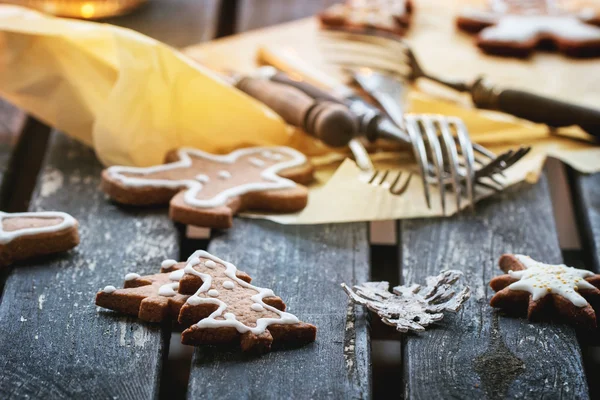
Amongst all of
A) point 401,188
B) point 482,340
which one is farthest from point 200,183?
point 482,340

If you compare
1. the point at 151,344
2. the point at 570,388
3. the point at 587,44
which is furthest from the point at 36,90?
the point at 587,44

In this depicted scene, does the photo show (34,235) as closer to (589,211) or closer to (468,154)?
(468,154)

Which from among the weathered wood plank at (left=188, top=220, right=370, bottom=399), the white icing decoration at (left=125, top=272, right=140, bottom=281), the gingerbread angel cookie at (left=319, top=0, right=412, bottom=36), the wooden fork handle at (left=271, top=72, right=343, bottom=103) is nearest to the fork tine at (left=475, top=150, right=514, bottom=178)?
the weathered wood plank at (left=188, top=220, right=370, bottom=399)

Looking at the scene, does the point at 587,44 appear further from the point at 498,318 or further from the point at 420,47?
the point at 498,318

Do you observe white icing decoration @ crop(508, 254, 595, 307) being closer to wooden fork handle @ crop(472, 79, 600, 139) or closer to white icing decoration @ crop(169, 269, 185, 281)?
white icing decoration @ crop(169, 269, 185, 281)

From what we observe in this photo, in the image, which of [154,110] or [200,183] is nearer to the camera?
[200,183]

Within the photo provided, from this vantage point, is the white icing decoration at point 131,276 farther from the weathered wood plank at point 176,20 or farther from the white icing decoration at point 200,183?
the weathered wood plank at point 176,20
